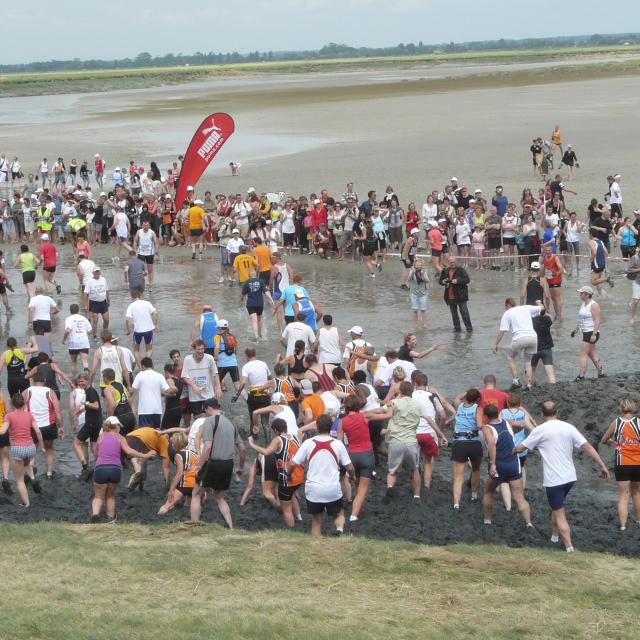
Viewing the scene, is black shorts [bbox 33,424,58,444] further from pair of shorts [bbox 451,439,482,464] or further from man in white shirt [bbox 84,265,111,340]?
man in white shirt [bbox 84,265,111,340]

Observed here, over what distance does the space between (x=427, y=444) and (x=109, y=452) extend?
3349mm

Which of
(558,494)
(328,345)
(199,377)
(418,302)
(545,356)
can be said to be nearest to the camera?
(558,494)

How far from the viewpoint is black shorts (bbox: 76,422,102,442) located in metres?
12.6

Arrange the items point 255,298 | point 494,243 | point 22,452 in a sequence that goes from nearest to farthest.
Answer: point 22,452
point 255,298
point 494,243

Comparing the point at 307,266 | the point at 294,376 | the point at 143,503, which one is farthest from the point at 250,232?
the point at 143,503

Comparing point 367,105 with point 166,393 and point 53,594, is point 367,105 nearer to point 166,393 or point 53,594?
point 166,393

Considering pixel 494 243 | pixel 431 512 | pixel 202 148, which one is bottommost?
pixel 431 512

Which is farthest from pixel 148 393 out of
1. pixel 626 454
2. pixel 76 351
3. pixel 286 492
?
pixel 626 454

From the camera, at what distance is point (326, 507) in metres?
10.6

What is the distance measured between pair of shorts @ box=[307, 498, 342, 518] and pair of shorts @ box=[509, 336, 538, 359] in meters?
4.89

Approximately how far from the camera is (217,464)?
10.8m

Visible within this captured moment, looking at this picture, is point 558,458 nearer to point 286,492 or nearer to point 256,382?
point 286,492

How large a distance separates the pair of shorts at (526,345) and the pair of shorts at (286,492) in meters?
4.83

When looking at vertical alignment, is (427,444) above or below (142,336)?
below
